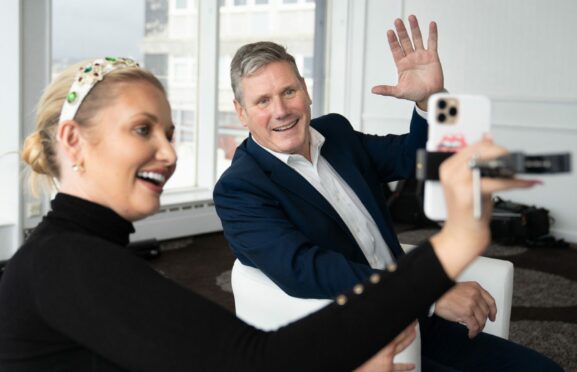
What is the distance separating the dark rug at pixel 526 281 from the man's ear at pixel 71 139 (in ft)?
7.81

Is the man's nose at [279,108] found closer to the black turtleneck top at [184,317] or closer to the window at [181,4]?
the black turtleneck top at [184,317]

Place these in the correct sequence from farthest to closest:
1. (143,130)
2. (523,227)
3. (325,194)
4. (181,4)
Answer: (181,4), (523,227), (325,194), (143,130)

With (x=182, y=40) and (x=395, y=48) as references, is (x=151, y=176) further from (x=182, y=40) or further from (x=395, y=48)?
(x=182, y=40)

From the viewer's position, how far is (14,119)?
12.9ft

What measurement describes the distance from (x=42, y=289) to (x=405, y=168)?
1439 mm

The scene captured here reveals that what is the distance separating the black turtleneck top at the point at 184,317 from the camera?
769mm

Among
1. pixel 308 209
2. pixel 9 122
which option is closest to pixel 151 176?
pixel 308 209

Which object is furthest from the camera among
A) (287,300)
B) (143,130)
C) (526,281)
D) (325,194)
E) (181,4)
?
(181,4)

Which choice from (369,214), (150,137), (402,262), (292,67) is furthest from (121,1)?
(402,262)

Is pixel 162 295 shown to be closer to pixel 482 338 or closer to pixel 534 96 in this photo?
pixel 482 338

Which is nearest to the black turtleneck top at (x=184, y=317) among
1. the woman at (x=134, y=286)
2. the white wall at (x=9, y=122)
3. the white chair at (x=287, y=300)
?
the woman at (x=134, y=286)

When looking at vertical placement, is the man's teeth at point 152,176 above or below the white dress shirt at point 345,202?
above

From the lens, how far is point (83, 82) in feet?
3.25

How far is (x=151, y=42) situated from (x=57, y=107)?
13.8 feet
